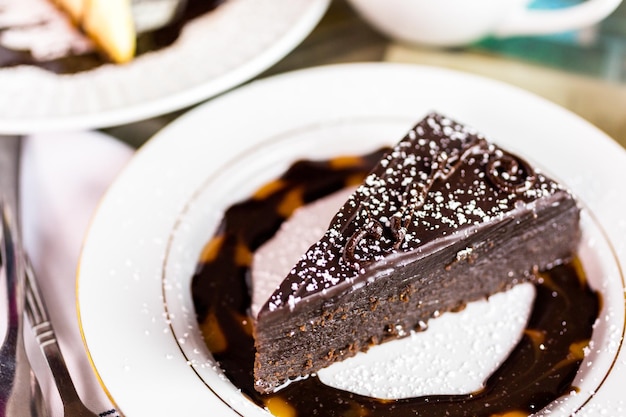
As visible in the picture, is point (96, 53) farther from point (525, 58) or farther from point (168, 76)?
point (525, 58)

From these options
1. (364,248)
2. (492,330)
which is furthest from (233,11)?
(492,330)

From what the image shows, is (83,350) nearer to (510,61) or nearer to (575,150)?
(575,150)

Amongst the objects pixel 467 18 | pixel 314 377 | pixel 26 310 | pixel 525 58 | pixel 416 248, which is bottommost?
pixel 314 377

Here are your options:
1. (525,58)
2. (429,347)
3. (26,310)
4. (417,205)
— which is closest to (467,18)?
(525,58)

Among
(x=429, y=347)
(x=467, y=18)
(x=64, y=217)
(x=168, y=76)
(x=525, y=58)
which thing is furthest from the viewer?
(x=525, y=58)

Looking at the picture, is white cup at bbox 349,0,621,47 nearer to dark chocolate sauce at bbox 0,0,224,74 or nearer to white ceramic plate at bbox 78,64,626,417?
white ceramic plate at bbox 78,64,626,417

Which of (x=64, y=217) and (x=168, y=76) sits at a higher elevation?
(x=168, y=76)
